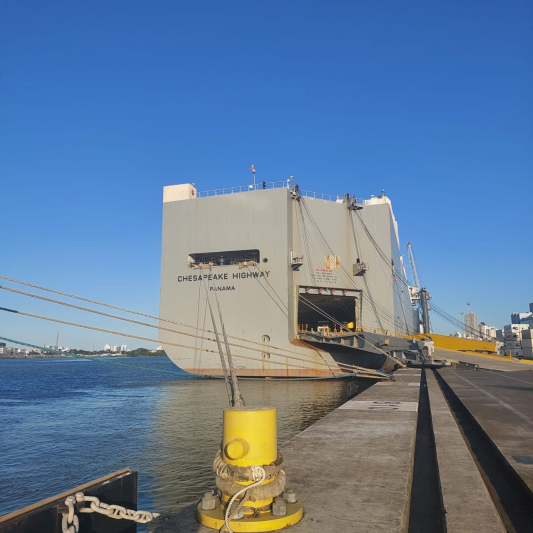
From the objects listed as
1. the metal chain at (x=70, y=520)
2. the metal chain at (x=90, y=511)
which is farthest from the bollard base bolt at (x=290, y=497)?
the metal chain at (x=70, y=520)


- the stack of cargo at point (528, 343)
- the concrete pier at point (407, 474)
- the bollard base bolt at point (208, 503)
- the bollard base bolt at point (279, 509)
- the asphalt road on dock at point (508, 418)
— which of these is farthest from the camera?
the stack of cargo at point (528, 343)

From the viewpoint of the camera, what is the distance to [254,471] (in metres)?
4.32

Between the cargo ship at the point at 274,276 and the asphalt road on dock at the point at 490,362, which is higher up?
the cargo ship at the point at 274,276

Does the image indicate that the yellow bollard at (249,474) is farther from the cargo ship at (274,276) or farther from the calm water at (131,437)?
the cargo ship at (274,276)

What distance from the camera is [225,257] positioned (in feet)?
117

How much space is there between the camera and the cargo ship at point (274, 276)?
3203 cm

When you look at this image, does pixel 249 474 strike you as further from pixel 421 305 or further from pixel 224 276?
pixel 421 305

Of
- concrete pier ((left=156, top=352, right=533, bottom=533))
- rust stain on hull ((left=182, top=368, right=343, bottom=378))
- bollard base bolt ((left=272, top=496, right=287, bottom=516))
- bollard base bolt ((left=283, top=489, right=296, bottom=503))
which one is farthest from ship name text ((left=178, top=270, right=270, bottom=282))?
bollard base bolt ((left=272, top=496, right=287, bottom=516))

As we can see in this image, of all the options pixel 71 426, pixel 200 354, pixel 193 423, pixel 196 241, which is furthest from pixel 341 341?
pixel 71 426

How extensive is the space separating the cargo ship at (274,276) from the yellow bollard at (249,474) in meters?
26.5

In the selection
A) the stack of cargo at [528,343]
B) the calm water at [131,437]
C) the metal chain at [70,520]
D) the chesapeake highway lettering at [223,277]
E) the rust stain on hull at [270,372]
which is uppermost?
the chesapeake highway lettering at [223,277]

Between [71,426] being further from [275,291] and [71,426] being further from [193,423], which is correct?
[275,291]

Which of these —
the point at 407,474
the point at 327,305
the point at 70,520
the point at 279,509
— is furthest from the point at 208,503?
the point at 327,305

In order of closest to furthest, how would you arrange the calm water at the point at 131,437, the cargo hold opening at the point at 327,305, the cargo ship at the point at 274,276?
the calm water at the point at 131,437
the cargo ship at the point at 274,276
the cargo hold opening at the point at 327,305
